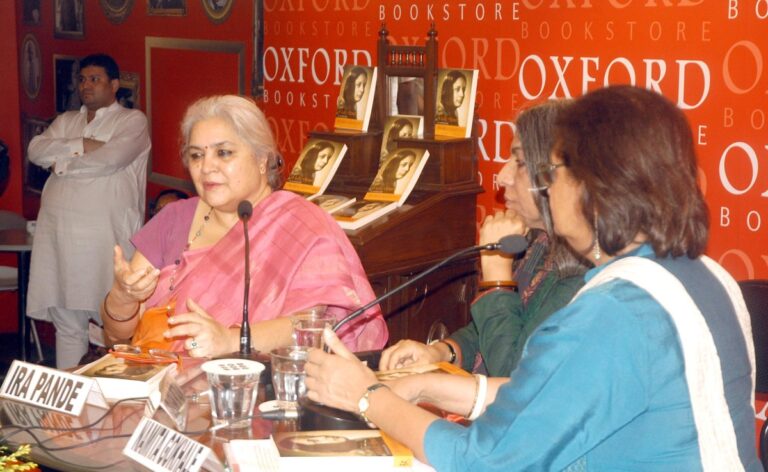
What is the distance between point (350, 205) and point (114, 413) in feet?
6.12

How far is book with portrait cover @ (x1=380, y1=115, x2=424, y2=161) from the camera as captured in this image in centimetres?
392

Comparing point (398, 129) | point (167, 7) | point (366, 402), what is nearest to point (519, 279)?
point (366, 402)

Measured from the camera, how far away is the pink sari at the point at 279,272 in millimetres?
2752

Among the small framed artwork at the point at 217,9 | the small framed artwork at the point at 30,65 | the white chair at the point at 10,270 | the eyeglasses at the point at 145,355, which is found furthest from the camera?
the small framed artwork at the point at 30,65

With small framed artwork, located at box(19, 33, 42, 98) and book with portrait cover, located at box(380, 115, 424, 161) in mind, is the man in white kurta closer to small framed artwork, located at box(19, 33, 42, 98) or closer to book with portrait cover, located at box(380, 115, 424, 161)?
small framed artwork, located at box(19, 33, 42, 98)

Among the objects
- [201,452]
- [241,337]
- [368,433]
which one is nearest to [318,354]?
[368,433]

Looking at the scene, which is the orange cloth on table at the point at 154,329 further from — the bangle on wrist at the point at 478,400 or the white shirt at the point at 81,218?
the white shirt at the point at 81,218

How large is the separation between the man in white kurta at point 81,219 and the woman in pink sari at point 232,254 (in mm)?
2425

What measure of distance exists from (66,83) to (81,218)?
189 centimetres

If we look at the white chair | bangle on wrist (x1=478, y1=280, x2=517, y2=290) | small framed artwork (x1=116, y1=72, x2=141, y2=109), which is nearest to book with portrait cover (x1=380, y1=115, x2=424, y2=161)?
bangle on wrist (x1=478, y1=280, x2=517, y2=290)

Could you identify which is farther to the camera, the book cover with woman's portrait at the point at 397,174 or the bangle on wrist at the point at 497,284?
the book cover with woman's portrait at the point at 397,174

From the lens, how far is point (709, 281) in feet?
5.41

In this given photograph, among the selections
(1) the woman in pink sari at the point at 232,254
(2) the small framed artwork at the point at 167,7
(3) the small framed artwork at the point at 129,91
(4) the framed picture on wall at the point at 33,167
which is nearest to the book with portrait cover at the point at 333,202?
(1) the woman in pink sari at the point at 232,254

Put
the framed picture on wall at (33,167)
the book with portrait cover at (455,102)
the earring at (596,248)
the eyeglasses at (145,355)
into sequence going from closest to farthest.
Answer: the earring at (596,248) → the eyeglasses at (145,355) → the book with portrait cover at (455,102) → the framed picture on wall at (33,167)
